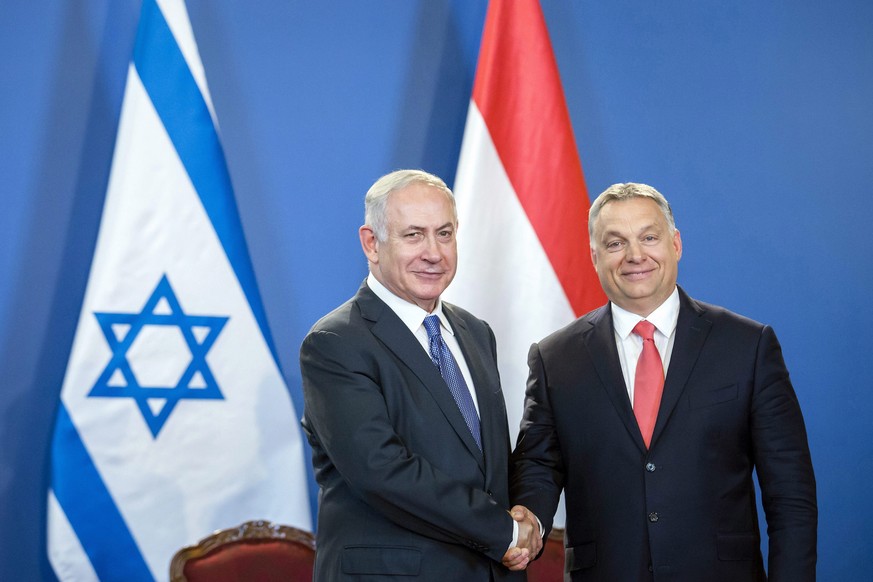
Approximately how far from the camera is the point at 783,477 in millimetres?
2197

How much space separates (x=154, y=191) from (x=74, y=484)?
96cm

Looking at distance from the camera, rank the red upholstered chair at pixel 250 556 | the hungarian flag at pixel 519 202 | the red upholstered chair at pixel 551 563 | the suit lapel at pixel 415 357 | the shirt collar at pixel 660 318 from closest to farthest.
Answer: the suit lapel at pixel 415 357, the shirt collar at pixel 660 318, the red upholstered chair at pixel 250 556, the red upholstered chair at pixel 551 563, the hungarian flag at pixel 519 202

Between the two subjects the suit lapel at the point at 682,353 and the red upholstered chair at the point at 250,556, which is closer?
the suit lapel at the point at 682,353

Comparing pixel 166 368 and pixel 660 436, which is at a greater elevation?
pixel 166 368

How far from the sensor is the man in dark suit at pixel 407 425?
2.05 m

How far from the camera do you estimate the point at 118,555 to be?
2.90 metres

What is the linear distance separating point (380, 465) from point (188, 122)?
5.18 feet

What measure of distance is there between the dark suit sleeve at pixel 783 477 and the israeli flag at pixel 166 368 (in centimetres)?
151

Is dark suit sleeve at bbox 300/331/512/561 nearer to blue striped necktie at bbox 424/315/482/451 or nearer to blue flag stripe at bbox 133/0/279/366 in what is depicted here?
blue striped necktie at bbox 424/315/482/451

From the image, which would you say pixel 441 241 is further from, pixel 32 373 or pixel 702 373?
pixel 32 373

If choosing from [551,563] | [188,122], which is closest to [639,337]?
[551,563]

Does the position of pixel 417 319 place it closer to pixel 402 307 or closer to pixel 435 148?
pixel 402 307

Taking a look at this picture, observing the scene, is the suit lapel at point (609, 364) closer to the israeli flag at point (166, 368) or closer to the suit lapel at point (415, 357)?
the suit lapel at point (415, 357)

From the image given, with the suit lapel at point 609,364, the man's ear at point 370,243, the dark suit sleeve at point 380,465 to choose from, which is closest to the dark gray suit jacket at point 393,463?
the dark suit sleeve at point 380,465
